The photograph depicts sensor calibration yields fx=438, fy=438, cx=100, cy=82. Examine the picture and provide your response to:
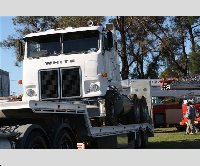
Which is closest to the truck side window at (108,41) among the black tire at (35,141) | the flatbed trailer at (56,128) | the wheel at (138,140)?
the flatbed trailer at (56,128)

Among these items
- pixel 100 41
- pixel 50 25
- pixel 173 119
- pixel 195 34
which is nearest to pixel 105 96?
pixel 100 41

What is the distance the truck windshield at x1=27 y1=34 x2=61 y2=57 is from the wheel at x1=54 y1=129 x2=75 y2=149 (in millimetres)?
3672

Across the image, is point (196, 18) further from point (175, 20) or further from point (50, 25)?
point (50, 25)

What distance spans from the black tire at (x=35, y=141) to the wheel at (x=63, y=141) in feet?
1.17

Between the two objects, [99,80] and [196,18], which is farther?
[196,18]

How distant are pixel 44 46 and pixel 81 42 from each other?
1.04 m

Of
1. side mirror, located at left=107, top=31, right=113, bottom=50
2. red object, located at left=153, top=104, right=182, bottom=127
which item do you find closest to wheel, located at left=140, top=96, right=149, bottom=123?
side mirror, located at left=107, top=31, right=113, bottom=50

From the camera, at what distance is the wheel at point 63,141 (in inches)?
298

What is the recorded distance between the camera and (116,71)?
12.9 meters

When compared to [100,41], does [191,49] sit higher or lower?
higher

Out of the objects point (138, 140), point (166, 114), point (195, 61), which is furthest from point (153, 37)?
point (138, 140)

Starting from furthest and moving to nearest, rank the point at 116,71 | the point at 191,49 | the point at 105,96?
the point at 191,49 < the point at 116,71 < the point at 105,96

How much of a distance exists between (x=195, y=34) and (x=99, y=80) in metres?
31.5

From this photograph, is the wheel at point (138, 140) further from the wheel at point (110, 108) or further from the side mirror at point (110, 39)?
the side mirror at point (110, 39)
